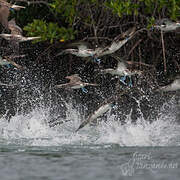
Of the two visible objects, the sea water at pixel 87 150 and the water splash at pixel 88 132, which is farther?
the water splash at pixel 88 132

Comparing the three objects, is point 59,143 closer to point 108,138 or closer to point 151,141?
point 108,138

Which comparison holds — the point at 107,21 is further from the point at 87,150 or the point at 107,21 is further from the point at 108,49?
the point at 87,150

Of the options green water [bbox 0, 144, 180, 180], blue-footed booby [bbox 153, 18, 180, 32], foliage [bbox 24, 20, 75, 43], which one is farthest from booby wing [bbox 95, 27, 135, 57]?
green water [bbox 0, 144, 180, 180]

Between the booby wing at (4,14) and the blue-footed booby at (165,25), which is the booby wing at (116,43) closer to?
the blue-footed booby at (165,25)

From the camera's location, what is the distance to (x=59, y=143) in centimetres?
1053

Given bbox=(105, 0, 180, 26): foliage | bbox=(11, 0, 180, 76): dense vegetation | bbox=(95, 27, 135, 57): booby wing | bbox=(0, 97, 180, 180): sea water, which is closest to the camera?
bbox=(0, 97, 180, 180): sea water

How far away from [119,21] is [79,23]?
0.91 meters

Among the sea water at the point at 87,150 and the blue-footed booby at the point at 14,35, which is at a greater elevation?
the blue-footed booby at the point at 14,35

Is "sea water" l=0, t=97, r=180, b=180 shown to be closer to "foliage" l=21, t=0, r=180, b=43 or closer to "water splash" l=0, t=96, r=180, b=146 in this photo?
"water splash" l=0, t=96, r=180, b=146

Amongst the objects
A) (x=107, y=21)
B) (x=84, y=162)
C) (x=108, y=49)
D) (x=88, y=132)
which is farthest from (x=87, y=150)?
(x=107, y=21)

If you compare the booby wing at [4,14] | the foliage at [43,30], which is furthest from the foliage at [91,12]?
the booby wing at [4,14]

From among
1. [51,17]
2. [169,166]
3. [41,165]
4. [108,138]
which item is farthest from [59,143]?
[51,17]

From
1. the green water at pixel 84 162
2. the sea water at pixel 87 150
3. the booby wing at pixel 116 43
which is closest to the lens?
the green water at pixel 84 162

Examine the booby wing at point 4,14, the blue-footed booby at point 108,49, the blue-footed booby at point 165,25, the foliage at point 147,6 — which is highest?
the foliage at point 147,6
